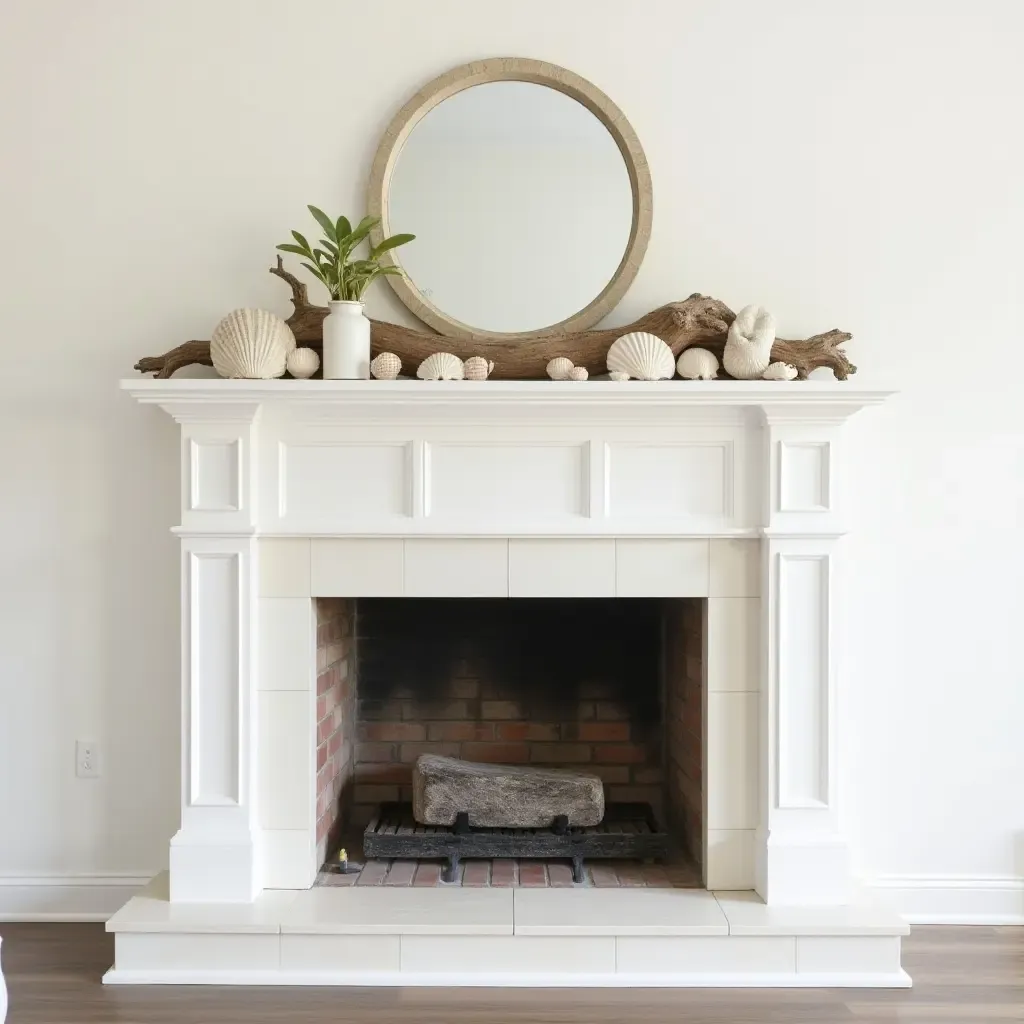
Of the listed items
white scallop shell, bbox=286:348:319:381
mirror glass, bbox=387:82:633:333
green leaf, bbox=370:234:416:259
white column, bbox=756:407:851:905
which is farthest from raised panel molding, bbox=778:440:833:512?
white scallop shell, bbox=286:348:319:381

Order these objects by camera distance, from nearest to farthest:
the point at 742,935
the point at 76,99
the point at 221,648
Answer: the point at 742,935 < the point at 221,648 < the point at 76,99

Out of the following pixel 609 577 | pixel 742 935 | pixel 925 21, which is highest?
pixel 925 21

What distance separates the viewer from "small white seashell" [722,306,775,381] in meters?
2.40

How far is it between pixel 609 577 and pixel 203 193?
1468mm

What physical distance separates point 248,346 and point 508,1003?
161cm

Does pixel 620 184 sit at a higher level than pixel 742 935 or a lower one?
higher

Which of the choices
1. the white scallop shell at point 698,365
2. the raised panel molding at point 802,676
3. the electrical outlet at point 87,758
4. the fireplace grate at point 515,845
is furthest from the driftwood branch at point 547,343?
the fireplace grate at point 515,845

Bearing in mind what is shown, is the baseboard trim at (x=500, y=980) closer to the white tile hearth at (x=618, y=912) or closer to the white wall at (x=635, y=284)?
the white tile hearth at (x=618, y=912)

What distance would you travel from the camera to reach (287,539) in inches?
96.7

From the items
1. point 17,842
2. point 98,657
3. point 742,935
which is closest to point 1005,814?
point 742,935

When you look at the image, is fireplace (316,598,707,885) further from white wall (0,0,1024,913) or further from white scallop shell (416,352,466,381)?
white scallop shell (416,352,466,381)

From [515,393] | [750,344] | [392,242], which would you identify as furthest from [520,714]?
[392,242]

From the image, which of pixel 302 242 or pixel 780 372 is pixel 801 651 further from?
pixel 302 242

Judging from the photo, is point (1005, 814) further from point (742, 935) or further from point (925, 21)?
point (925, 21)
